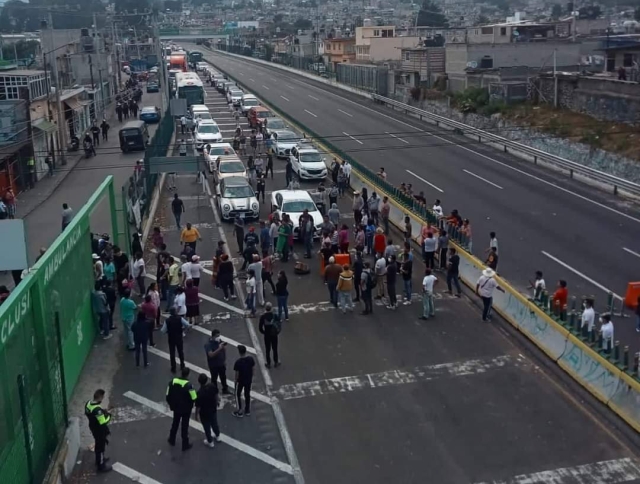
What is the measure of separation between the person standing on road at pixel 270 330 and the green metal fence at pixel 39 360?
330 cm

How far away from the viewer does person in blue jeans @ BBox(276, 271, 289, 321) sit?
15445 millimetres

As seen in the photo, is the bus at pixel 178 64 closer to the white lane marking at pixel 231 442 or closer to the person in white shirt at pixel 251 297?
the person in white shirt at pixel 251 297

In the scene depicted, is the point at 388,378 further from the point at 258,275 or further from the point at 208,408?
the point at 258,275

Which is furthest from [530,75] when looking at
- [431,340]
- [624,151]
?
[431,340]

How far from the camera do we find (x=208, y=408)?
10.8 metres

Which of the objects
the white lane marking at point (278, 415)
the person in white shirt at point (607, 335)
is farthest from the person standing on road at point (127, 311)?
the person in white shirt at point (607, 335)

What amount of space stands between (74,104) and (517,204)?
2886 centimetres

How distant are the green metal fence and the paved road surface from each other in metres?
0.90

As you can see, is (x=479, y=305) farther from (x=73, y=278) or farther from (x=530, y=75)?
(x=530, y=75)

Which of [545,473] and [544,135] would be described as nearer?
[545,473]

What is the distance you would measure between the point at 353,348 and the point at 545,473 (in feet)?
16.7

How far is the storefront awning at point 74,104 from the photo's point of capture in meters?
43.1

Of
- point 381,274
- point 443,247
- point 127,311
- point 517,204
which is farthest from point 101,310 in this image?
point 517,204

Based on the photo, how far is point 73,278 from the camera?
13.4 metres
